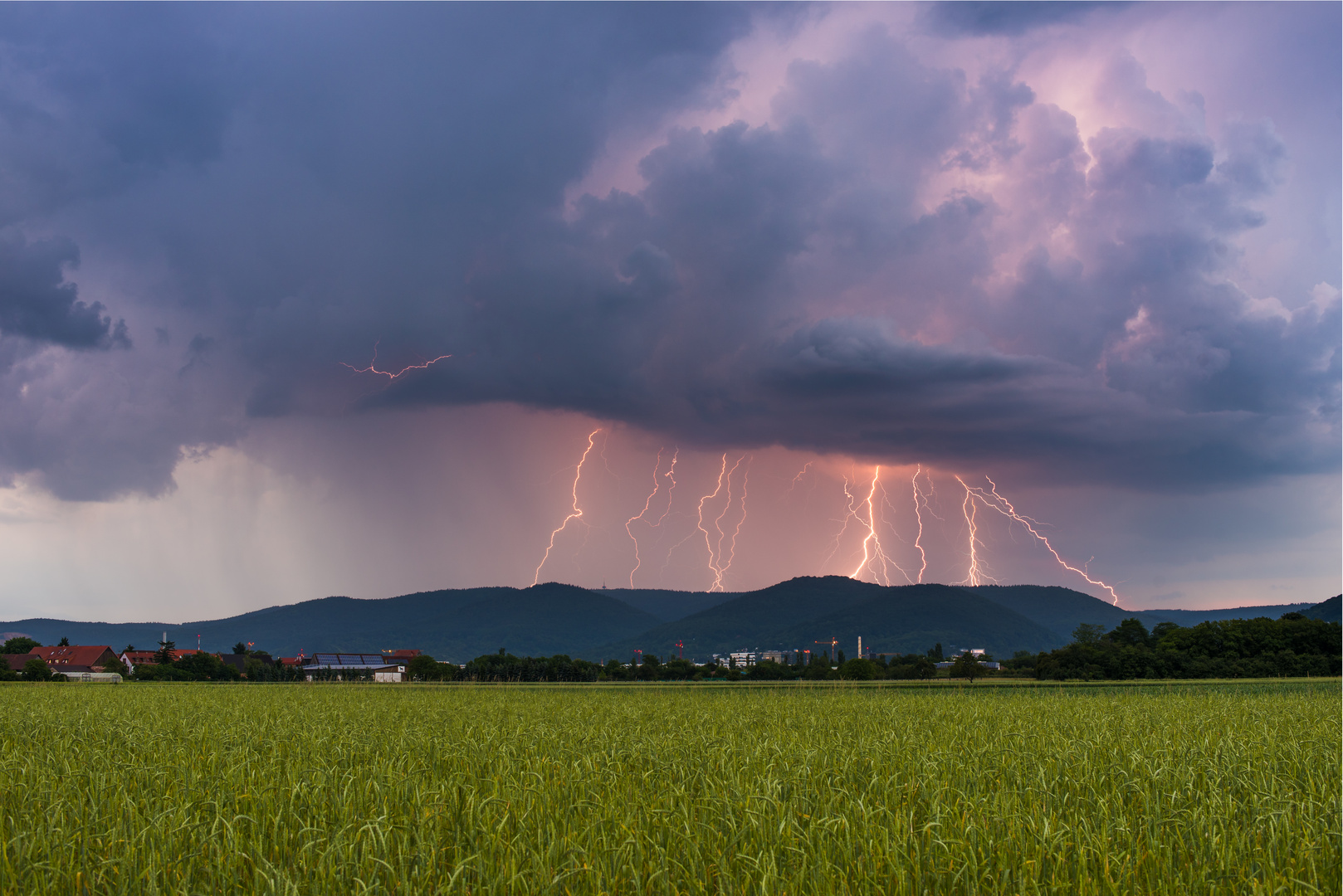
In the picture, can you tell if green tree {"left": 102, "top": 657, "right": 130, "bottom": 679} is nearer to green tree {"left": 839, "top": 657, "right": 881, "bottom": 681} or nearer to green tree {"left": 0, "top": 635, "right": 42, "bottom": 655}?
green tree {"left": 0, "top": 635, "right": 42, "bottom": 655}

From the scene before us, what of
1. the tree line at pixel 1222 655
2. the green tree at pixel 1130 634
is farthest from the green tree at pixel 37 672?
the green tree at pixel 1130 634

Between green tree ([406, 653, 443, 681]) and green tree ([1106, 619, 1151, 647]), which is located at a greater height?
green tree ([1106, 619, 1151, 647])

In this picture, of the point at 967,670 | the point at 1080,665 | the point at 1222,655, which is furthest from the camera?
the point at 967,670

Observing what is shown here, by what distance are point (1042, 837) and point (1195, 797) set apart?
477 cm

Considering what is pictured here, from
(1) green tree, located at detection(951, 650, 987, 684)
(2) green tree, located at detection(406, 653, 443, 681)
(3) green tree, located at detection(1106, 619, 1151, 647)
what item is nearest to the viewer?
(1) green tree, located at detection(951, 650, 987, 684)

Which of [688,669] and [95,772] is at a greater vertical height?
[95,772]

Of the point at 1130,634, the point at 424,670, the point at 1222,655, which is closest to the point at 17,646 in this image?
the point at 424,670

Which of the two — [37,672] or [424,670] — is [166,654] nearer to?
[424,670]

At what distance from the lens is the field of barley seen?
24.1ft

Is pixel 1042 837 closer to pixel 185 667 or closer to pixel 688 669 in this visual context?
pixel 688 669

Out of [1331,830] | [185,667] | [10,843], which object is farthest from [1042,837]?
[185,667]

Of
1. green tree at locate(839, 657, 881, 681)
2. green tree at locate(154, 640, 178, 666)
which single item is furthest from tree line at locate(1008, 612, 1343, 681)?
green tree at locate(154, 640, 178, 666)

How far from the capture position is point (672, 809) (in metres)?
9.27

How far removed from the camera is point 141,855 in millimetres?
8109
